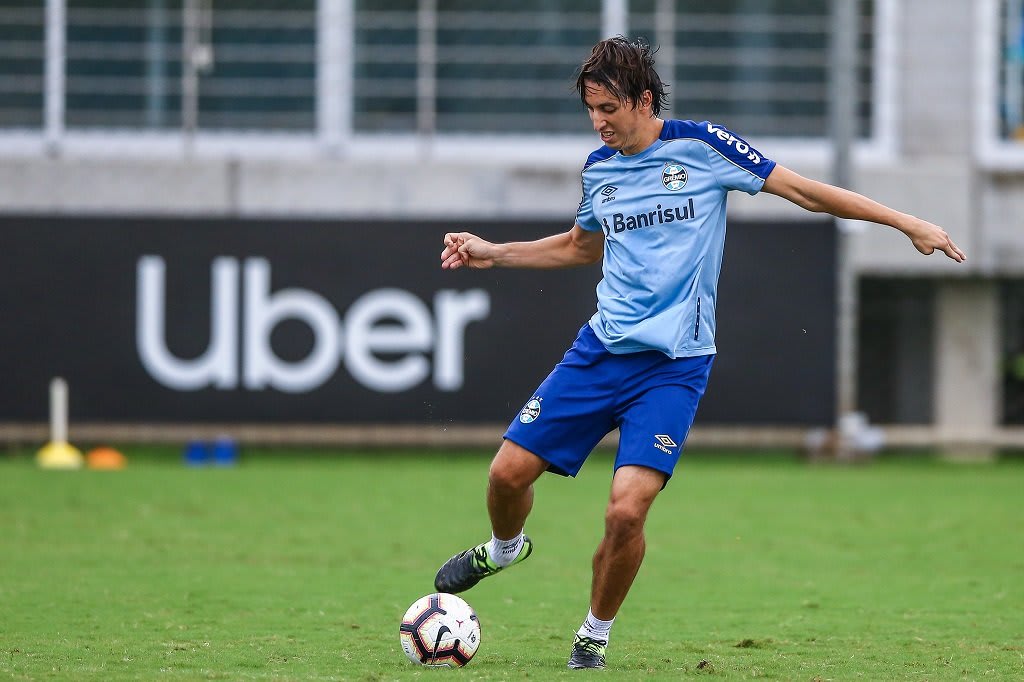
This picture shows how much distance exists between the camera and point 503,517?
6238mm

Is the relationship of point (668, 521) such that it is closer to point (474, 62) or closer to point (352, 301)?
point (352, 301)

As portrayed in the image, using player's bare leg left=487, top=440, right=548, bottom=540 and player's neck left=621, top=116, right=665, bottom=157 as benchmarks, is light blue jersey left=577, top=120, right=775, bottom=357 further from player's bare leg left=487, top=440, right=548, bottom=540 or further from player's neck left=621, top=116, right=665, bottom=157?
player's bare leg left=487, top=440, right=548, bottom=540

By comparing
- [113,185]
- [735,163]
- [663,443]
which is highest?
[113,185]

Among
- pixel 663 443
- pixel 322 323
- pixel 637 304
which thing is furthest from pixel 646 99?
pixel 322 323

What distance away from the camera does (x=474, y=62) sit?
17.3 metres

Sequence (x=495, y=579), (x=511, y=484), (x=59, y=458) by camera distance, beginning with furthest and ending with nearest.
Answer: (x=59, y=458)
(x=495, y=579)
(x=511, y=484)

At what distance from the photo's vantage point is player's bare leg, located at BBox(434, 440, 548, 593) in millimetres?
6098

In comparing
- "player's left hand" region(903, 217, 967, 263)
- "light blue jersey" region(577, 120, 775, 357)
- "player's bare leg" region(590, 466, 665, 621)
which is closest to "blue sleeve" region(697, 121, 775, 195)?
"light blue jersey" region(577, 120, 775, 357)

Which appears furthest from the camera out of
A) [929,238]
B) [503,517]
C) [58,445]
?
[58,445]

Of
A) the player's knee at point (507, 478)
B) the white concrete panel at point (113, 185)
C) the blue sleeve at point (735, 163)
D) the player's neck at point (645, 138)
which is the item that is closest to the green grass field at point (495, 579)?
the player's knee at point (507, 478)

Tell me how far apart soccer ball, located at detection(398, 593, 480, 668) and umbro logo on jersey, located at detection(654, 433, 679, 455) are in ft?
3.12

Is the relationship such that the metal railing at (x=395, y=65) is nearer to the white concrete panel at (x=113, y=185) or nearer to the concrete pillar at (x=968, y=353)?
the white concrete panel at (x=113, y=185)

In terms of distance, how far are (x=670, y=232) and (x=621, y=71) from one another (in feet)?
2.11

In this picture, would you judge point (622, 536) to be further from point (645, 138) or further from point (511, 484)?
point (645, 138)
